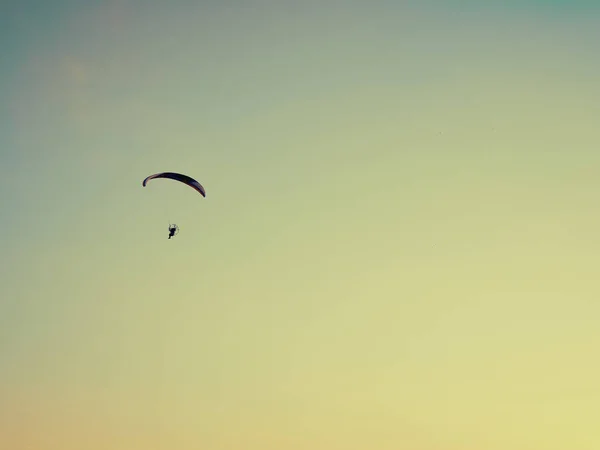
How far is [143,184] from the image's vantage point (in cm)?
8762

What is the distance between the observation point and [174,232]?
97.2 metres

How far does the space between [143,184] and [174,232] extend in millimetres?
11343

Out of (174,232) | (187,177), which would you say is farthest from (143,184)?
(174,232)

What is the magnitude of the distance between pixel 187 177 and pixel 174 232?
1070 centimetres

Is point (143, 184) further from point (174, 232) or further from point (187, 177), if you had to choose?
point (174, 232)

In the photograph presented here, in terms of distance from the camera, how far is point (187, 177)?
293 feet

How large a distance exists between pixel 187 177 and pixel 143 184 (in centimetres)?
522

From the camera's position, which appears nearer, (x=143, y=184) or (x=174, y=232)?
(x=143, y=184)

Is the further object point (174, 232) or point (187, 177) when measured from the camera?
point (174, 232)
